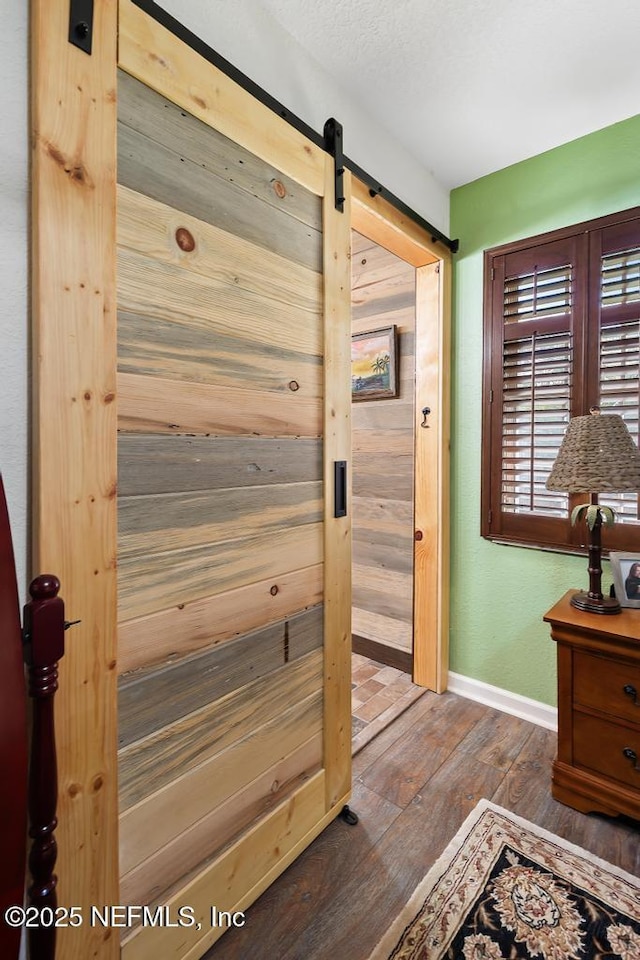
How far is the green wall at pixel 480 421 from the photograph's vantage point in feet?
6.48

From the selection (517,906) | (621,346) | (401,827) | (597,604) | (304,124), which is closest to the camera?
(517,906)

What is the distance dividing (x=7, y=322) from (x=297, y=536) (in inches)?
35.7

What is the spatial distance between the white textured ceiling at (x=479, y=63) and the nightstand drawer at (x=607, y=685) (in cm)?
209

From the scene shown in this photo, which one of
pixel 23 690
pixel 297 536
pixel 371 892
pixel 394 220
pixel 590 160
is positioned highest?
pixel 590 160

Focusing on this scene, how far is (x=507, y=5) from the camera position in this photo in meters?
1.40

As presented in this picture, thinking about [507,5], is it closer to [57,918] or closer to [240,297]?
[240,297]

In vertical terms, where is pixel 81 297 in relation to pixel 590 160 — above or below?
below

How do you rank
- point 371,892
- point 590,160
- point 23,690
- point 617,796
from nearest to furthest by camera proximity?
point 23,690, point 371,892, point 617,796, point 590,160

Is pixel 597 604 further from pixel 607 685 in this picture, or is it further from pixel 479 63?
pixel 479 63

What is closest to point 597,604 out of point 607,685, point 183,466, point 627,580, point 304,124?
point 627,580

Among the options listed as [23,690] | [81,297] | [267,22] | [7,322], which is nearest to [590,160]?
[267,22]

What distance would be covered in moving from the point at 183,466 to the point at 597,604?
1.59 meters

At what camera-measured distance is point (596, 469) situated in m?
1.62

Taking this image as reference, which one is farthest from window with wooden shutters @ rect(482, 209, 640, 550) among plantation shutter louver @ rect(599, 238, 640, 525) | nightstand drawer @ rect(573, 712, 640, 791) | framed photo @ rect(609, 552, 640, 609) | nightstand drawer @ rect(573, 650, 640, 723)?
nightstand drawer @ rect(573, 712, 640, 791)
